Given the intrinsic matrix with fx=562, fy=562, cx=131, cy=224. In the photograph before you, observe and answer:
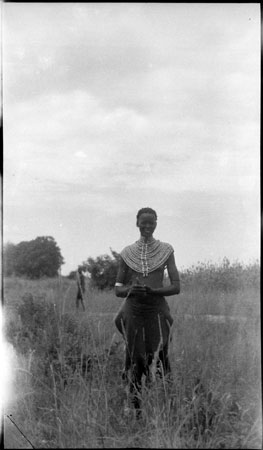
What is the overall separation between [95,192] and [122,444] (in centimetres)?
157

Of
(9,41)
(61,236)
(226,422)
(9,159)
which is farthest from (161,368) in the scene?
(9,41)

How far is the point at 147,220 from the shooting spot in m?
3.58

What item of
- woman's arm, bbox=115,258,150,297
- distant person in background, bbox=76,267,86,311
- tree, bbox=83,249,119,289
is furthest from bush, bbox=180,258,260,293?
distant person in background, bbox=76,267,86,311

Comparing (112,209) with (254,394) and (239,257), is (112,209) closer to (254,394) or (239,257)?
(239,257)

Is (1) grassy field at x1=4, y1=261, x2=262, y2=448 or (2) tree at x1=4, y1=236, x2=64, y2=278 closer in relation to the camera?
(1) grassy field at x1=4, y1=261, x2=262, y2=448

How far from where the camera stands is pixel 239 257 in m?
3.61

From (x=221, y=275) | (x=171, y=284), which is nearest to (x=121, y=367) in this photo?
(x=171, y=284)

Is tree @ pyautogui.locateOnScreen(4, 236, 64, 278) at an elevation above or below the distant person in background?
above

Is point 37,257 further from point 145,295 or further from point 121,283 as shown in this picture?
point 145,295

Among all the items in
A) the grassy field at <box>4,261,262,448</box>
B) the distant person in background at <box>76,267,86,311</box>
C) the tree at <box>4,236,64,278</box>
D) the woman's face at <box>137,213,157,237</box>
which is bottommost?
the grassy field at <box>4,261,262,448</box>

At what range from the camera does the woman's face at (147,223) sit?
358 cm

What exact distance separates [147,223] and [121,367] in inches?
37.2

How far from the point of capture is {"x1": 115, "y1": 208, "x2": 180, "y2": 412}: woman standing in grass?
3.61 metres

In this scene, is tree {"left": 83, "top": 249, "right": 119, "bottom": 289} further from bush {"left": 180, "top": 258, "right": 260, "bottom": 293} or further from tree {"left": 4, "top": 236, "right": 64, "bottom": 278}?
bush {"left": 180, "top": 258, "right": 260, "bottom": 293}
